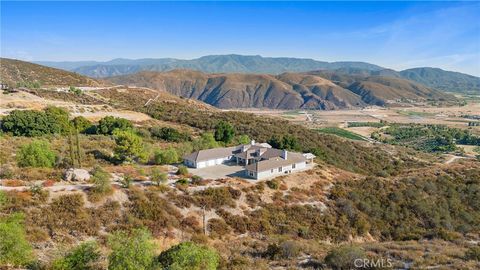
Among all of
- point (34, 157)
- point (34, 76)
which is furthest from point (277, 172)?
point (34, 76)

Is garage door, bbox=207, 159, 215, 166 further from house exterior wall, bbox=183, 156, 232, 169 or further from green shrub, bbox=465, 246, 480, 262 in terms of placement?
green shrub, bbox=465, 246, 480, 262

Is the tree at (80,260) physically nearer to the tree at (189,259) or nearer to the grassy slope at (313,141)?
the tree at (189,259)

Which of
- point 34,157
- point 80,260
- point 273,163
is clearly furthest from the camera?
point 273,163

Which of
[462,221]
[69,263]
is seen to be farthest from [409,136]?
[69,263]

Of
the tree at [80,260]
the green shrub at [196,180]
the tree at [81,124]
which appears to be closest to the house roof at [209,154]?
the green shrub at [196,180]

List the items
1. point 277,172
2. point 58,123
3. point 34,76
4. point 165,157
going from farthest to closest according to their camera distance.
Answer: point 34,76
point 58,123
point 165,157
point 277,172

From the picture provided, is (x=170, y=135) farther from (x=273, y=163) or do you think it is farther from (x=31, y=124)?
(x=273, y=163)
